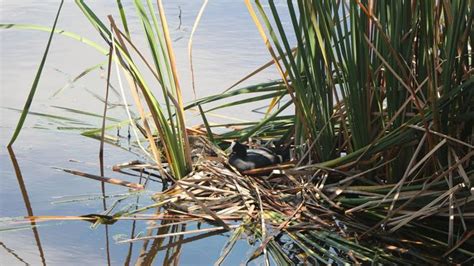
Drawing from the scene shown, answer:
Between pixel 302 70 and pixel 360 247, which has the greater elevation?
pixel 302 70

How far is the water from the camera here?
1886mm

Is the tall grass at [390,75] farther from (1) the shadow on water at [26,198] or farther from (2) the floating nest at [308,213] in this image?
(1) the shadow on water at [26,198]

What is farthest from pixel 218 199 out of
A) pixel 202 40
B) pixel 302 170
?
pixel 202 40

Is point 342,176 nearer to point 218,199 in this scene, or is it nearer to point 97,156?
point 218,199

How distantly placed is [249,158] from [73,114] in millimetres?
726

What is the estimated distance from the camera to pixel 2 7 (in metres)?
4.08

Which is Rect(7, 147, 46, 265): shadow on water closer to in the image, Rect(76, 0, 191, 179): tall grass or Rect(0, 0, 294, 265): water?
Rect(0, 0, 294, 265): water

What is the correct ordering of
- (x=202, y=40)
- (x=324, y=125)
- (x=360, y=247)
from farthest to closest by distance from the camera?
(x=202, y=40), (x=324, y=125), (x=360, y=247)

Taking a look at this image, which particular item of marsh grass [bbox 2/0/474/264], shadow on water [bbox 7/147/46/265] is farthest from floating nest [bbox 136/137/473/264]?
shadow on water [bbox 7/147/46/265]

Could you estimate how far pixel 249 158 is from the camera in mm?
2273

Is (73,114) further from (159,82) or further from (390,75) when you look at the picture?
(390,75)

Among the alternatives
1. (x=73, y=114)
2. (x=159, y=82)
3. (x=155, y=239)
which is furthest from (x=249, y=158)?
(x=73, y=114)

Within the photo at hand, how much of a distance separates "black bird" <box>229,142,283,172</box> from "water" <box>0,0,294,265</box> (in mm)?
210

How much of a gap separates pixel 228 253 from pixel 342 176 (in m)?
0.43
